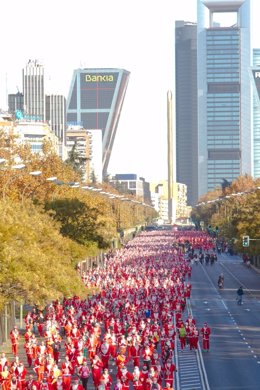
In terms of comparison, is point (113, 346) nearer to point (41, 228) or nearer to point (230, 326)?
Result: point (41, 228)

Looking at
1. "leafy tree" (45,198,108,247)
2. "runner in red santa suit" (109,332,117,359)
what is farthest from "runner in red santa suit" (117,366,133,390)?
"leafy tree" (45,198,108,247)

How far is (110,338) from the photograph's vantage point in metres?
45.5

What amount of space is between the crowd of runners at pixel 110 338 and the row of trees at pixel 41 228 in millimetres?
1997

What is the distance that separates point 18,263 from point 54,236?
1554cm

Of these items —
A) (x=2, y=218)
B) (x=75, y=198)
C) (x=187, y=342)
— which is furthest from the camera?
(x=75, y=198)

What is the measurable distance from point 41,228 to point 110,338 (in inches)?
357

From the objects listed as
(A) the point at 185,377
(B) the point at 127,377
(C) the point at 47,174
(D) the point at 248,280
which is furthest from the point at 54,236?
(D) the point at 248,280

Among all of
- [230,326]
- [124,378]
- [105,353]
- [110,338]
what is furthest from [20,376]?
[230,326]

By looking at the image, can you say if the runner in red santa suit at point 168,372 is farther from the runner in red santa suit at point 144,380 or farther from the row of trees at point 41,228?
the row of trees at point 41,228

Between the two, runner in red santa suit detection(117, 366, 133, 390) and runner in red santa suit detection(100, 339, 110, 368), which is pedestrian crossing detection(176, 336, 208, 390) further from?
runner in red santa suit detection(100, 339, 110, 368)

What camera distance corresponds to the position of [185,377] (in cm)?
4081

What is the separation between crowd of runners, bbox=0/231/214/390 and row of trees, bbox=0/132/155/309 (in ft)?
6.55

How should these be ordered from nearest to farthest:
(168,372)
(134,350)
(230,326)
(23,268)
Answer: (168,372) < (23,268) < (134,350) < (230,326)

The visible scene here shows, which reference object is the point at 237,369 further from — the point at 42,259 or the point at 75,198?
the point at 75,198
